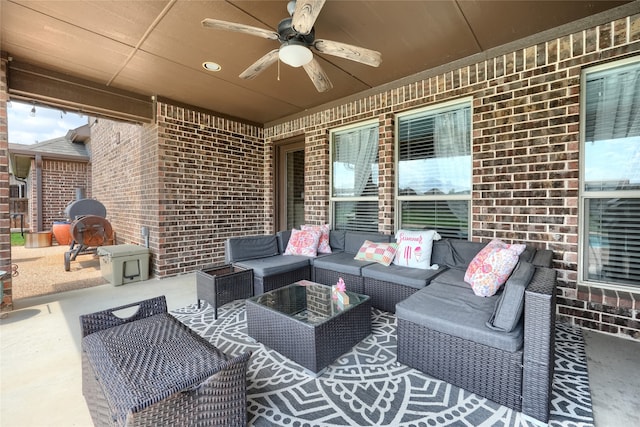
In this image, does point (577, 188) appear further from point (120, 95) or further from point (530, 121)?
point (120, 95)

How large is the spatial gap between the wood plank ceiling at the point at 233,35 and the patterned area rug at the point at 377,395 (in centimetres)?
278

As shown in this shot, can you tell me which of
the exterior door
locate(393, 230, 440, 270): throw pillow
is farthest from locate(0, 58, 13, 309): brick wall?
locate(393, 230, 440, 270): throw pillow

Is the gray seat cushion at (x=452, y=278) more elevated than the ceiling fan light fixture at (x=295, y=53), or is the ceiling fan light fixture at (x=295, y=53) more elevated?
the ceiling fan light fixture at (x=295, y=53)

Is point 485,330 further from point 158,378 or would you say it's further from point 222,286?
point 222,286

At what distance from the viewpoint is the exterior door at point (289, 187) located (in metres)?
5.46

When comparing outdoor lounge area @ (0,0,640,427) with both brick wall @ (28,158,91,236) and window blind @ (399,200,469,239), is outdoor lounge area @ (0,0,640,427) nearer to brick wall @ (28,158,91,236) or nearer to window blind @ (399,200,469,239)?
window blind @ (399,200,469,239)

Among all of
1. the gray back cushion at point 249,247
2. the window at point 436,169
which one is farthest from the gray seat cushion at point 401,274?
the gray back cushion at point 249,247

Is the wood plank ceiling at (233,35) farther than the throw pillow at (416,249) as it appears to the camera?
No

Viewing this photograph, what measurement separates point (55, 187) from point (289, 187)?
841cm

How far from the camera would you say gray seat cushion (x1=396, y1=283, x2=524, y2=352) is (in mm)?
1622

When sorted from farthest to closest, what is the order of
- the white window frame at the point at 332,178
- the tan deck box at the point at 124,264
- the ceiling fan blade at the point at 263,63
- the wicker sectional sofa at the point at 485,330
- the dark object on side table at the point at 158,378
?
the white window frame at the point at 332,178
the tan deck box at the point at 124,264
the ceiling fan blade at the point at 263,63
the wicker sectional sofa at the point at 485,330
the dark object on side table at the point at 158,378

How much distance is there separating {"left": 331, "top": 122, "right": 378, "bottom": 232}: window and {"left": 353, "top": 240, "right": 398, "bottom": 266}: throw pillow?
777 mm

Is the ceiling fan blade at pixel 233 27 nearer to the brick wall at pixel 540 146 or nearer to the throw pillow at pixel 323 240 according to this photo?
the brick wall at pixel 540 146

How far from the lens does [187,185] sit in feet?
14.9
